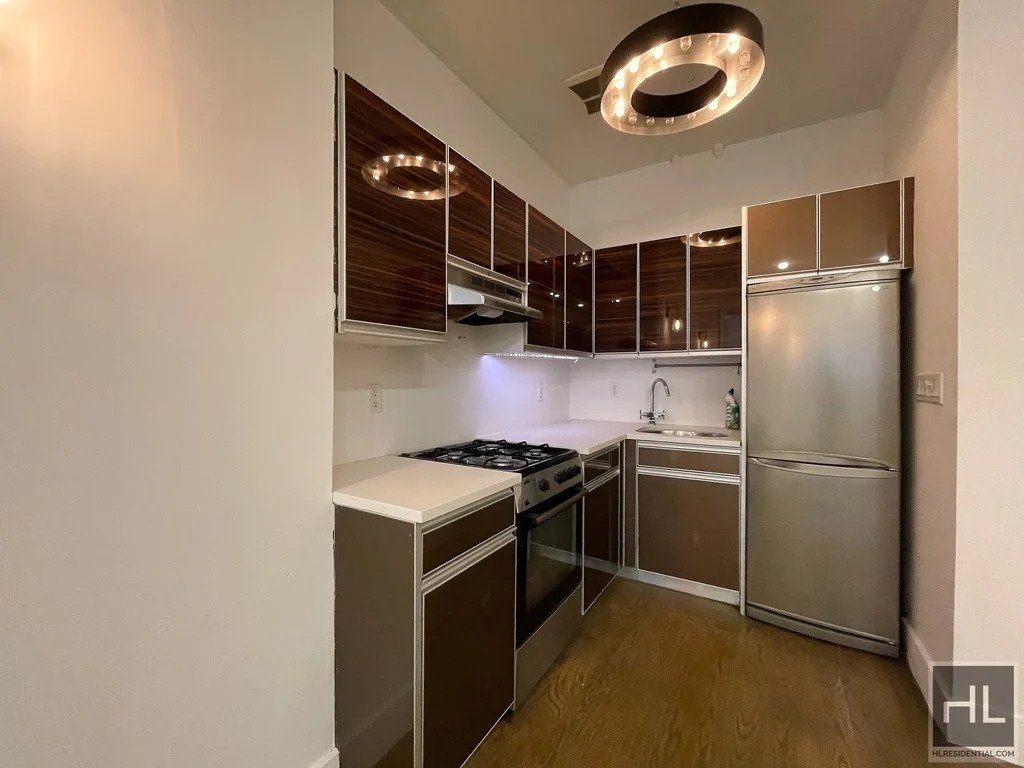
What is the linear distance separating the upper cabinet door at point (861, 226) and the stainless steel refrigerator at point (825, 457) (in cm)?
10

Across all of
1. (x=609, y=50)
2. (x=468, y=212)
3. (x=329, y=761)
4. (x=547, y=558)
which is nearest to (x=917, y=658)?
(x=547, y=558)

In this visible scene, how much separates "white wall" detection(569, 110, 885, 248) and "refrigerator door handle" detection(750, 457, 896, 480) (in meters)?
1.85

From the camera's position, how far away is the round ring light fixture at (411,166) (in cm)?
146

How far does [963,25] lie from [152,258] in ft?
9.21

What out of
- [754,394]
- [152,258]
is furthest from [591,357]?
[152,258]

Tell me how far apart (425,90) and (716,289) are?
2.10m

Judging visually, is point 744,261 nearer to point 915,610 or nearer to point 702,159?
point 702,159

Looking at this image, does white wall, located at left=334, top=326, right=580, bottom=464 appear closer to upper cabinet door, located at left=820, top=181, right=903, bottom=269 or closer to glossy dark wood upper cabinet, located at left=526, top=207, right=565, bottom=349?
glossy dark wood upper cabinet, located at left=526, top=207, right=565, bottom=349

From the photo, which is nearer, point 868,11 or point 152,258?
point 152,258

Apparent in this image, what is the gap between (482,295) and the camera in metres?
1.84

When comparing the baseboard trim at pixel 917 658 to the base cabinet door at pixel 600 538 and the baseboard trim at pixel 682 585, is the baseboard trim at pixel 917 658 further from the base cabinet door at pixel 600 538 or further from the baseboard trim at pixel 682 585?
the base cabinet door at pixel 600 538

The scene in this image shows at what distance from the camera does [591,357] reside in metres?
3.17

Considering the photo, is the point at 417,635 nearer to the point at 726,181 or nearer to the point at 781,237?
the point at 781,237

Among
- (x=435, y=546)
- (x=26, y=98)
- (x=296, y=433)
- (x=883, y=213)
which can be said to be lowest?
(x=435, y=546)
